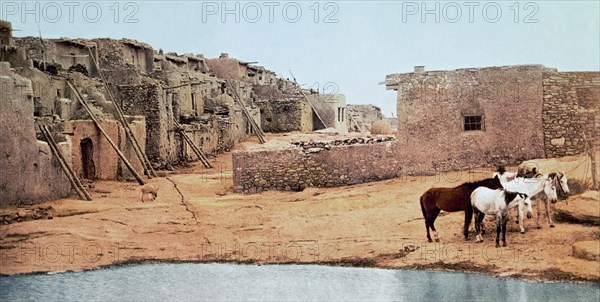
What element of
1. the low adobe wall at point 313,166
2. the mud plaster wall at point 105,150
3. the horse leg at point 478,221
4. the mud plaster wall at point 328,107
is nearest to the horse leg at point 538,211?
the horse leg at point 478,221

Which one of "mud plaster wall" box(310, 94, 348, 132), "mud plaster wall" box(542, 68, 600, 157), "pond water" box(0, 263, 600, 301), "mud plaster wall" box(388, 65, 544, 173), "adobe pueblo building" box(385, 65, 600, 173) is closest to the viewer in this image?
"pond water" box(0, 263, 600, 301)

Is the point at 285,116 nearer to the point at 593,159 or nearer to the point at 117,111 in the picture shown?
the point at 117,111

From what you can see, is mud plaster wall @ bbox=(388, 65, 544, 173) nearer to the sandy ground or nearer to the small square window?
the small square window

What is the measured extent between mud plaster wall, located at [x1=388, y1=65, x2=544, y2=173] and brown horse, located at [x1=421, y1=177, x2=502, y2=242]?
2.88m

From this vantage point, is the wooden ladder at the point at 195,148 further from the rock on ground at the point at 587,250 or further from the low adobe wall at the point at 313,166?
the rock on ground at the point at 587,250

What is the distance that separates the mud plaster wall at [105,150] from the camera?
57.7 ft

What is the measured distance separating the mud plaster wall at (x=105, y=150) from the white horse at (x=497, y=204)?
31.4 feet

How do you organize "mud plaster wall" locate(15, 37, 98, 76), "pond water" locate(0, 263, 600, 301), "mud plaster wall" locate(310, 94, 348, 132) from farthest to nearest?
"mud plaster wall" locate(310, 94, 348, 132), "mud plaster wall" locate(15, 37, 98, 76), "pond water" locate(0, 263, 600, 301)

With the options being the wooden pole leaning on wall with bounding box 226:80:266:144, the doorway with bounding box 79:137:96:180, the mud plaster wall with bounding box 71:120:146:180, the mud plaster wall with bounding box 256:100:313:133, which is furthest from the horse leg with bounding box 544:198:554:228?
the mud plaster wall with bounding box 256:100:313:133

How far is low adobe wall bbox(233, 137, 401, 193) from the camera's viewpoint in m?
15.7

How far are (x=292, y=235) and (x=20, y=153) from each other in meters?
5.23

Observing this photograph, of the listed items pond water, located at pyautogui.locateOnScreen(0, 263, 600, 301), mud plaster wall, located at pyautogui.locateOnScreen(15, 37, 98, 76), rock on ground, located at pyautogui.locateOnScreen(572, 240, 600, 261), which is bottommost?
pond water, located at pyautogui.locateOnScreen(0, 263, 600, 301)

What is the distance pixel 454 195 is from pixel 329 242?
89.1 inches

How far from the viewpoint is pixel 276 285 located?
36.4 feet
